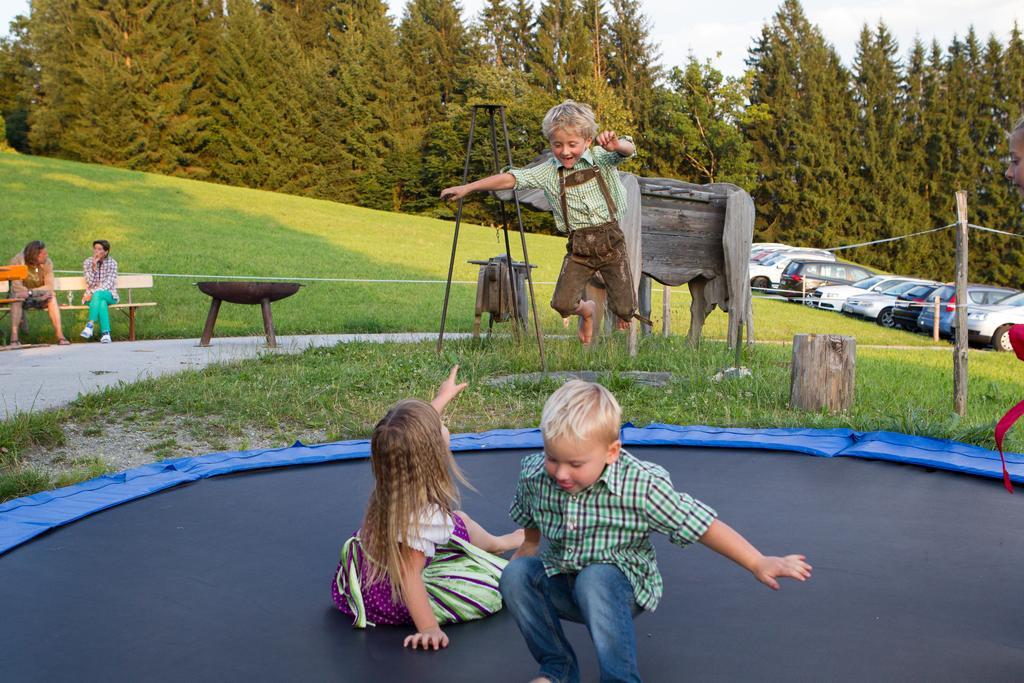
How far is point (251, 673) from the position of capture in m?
1.58

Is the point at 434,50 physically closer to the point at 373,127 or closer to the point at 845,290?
the point at 373,127

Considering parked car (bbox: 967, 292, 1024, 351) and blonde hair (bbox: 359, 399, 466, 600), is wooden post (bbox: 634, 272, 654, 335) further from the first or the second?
blonde hair (bbox: 359, 399, 466, 600)

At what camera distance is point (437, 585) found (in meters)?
1.80

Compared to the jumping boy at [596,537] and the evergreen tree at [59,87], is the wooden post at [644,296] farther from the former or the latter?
the evergreen tree at [59,87]

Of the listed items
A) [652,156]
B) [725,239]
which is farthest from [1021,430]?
[652,156]

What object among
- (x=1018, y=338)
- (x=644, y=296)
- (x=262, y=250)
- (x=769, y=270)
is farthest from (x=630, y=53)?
(x=1018, y=338)

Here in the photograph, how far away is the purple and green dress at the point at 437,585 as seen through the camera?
1.75 m

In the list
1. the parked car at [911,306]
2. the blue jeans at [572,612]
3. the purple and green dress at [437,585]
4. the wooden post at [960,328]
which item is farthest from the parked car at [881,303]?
the blue jeans at [572,612]

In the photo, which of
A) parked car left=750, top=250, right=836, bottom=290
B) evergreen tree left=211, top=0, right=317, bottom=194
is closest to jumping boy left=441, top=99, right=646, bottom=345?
parked car left=750, top=250, right=836, bottom=290

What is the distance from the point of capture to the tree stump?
403 centimetres

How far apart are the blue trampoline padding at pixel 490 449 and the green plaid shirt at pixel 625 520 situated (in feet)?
5.10

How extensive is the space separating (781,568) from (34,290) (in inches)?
260

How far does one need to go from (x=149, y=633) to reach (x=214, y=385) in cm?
310

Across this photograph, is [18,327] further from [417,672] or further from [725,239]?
[417,672]
